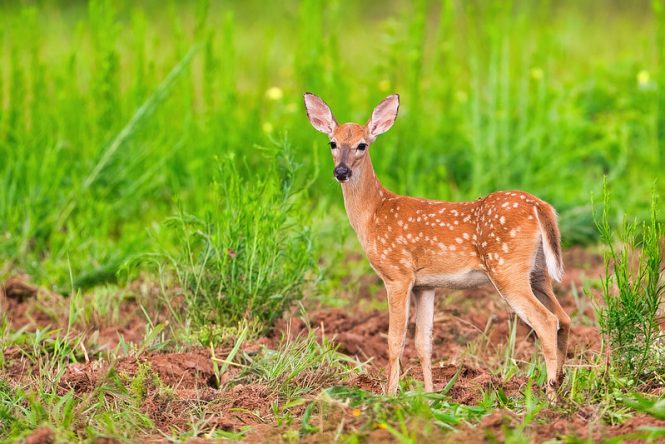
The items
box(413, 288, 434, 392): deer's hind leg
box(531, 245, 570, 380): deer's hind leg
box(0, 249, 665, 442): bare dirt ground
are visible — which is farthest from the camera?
box(413, 288, 434, 392): deer's hind leg

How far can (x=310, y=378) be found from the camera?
463 cm

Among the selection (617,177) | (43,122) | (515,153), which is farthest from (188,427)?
(617,177)

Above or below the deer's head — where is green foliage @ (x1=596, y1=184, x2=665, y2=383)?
below

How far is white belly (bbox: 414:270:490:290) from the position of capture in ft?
15.6

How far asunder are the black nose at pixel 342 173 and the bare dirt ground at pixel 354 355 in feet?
2.53

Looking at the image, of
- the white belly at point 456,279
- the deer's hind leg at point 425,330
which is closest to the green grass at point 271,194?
the deer's hind leg at point 425,330

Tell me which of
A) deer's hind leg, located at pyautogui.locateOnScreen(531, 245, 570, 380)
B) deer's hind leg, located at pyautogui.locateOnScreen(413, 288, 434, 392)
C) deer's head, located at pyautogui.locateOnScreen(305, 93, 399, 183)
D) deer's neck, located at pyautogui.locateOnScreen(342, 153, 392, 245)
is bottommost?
deer's hind leg, located at pyautogui.locateOnScreen(413, 288, 434, 392)

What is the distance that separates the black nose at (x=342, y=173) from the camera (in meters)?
4.88

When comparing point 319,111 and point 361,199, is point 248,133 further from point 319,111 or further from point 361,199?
point 361,199

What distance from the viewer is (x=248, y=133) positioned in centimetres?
799

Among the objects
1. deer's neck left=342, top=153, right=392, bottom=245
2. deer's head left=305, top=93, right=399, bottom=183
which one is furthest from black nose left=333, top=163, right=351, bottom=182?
deer's neck left=342, top=153, right=392, bottom=245

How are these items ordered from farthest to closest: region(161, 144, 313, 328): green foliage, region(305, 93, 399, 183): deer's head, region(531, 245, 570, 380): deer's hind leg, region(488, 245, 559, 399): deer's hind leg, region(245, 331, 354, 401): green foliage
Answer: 1. region(161, 144, 313, 328): green foliage
2. region(305, 93, 399, 183): deer's head
3. region(531, 245, 570, 380): deer's hind leg
4. region(245, 331, 354, 401): green foliage
5. region(488, 245, 559, 399): deer's hind leg

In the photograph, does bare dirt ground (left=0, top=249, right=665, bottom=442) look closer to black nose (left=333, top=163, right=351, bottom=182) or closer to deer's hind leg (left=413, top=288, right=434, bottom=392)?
deer's hind leg (left=413, top=288, right=434, bottom=392)

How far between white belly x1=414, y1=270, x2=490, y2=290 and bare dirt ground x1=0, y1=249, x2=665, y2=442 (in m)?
0.41
